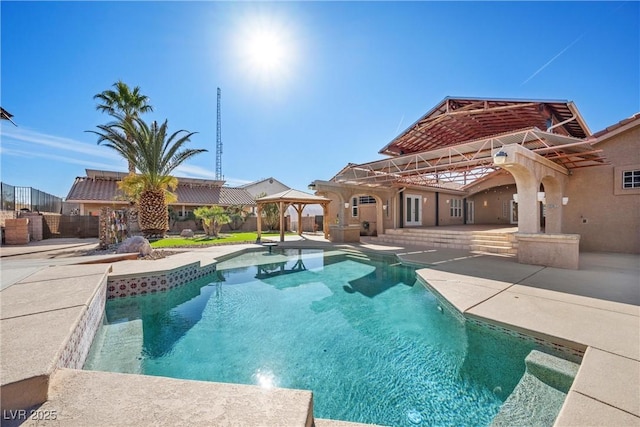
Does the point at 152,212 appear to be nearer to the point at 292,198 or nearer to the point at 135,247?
the point at 135,247

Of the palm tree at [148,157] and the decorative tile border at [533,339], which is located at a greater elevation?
the palm tree at [148,157]

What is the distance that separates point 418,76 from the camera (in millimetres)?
11055

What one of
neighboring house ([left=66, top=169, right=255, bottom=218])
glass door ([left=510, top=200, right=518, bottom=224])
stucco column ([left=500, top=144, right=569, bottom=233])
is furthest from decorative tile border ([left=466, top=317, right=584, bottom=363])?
neighboring house ([left=66, top=169, right=255, bottom=218])

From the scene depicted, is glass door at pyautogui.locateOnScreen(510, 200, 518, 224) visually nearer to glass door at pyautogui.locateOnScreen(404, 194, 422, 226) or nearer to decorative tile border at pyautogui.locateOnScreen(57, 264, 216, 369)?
glass door at pyautogui.locateOnScreen(404, 194, 422, 226)

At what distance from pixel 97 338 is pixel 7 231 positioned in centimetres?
1582

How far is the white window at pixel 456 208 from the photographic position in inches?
879

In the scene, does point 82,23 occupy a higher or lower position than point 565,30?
lower

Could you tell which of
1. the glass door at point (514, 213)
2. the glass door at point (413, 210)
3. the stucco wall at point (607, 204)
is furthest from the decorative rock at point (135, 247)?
the glass door at point (514, 213)

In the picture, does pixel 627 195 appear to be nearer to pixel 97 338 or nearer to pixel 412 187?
pixel 412 187

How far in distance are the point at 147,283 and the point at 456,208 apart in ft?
76.2

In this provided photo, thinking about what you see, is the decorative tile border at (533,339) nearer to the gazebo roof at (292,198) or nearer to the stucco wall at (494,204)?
the gazebo roof at (292,198)

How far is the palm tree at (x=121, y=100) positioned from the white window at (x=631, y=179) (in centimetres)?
2900

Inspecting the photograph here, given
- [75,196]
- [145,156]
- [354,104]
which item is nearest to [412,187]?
[354,104]

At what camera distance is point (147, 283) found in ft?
23.1
